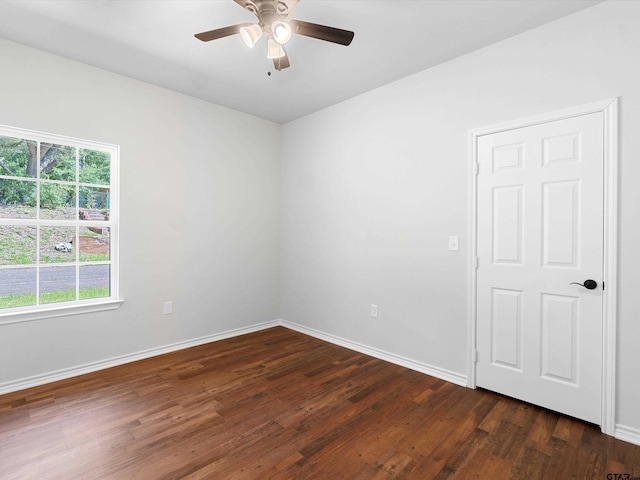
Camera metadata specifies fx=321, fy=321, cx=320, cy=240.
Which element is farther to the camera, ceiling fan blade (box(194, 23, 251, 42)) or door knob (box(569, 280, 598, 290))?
door knob (box(569, 280, 598, 290))

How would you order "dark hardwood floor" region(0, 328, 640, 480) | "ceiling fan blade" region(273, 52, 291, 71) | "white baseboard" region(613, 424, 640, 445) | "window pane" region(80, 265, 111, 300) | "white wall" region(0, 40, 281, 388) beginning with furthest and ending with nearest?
"window pane" region(80, 265, 111, 300) < "white wall" region(0, 40, 281, 388) < "ceiling fan blade" region(273, 52, 291, 71) < "white baseboard" region(613, 424, 640, 445) < "dark hardwood floor" region(0, 328, 640, 480)

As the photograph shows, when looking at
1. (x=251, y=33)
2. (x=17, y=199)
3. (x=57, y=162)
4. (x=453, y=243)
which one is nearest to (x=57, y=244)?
(x=17, y=199)

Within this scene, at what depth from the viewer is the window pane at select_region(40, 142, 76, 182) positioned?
2832 mm

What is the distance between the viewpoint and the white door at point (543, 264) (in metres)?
2.17

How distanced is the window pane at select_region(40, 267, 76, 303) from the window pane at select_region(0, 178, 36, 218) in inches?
20.1

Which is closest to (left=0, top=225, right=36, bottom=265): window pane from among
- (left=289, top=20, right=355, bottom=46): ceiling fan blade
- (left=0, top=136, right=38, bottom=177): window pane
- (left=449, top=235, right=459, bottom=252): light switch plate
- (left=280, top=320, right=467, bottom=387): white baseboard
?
(left=0, top=136, right=38, bottom=177): window pane

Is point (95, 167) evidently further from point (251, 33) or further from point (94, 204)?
point (251, 33)

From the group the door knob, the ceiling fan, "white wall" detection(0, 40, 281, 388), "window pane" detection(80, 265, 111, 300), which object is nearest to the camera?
the ceiling fan

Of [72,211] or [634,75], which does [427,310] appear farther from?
[72,211]

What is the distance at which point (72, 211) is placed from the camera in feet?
9.77

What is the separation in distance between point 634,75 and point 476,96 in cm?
96

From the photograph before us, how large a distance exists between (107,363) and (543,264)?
3.89 metres

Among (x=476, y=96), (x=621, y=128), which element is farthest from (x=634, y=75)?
(x=476, y=96)

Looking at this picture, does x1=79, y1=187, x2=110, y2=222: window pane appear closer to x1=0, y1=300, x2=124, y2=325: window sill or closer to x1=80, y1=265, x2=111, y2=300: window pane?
x1=80, y1=265, x2=111, y2=300: window pane
